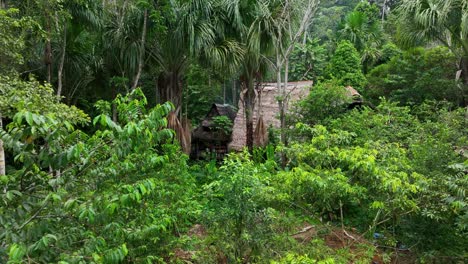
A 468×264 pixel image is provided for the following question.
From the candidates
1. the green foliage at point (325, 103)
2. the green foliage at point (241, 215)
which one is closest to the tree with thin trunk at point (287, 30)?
the green foliage at point (325, 103)

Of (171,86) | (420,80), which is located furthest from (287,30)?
(420,80)

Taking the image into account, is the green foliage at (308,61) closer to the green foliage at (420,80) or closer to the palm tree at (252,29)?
the green foliage at (420,80)

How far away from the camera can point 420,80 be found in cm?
1087

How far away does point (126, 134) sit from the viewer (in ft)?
7.45

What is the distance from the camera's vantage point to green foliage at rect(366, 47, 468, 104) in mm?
10539

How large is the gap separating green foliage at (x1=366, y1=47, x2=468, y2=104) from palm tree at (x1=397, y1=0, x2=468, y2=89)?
1.81ft

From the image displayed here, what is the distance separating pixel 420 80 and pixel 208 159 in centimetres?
708

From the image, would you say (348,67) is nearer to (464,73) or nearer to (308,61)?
(308,61)

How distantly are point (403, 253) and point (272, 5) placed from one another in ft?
21.7

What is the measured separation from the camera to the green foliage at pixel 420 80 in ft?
34.6

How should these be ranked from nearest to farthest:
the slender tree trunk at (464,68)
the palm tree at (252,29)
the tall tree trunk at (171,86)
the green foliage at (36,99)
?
the green foliage at (36,99) → the palm tree at (252,29) → the tall tree trunk at (171,86) → the slender tree trunk at (464,68)

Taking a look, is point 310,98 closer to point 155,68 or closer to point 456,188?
point 155,68

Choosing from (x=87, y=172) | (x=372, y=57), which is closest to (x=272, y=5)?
(x=87, y=172)

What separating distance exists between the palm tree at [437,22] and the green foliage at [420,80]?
55 centimetres
